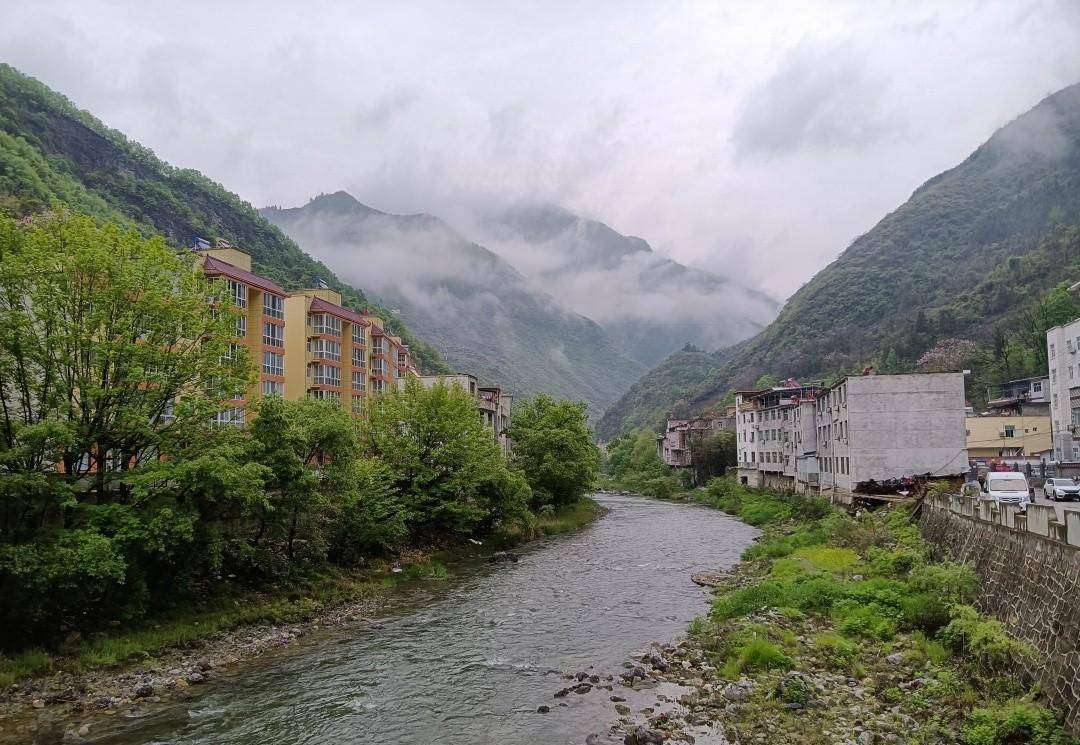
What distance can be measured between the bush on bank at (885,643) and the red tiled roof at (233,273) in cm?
3775

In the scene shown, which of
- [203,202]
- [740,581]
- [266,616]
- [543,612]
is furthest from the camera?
[203,202]

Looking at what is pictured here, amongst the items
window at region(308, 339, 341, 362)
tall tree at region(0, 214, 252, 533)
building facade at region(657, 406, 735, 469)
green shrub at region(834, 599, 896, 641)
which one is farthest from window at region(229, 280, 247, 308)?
building facade at region(657, 406, 735, 469)

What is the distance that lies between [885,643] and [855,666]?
7.95 ft

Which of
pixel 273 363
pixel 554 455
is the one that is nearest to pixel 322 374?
pixel 273 363

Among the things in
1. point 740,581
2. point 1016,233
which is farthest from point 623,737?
point 1016,233

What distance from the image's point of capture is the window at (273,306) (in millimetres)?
53156

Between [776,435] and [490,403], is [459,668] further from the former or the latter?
[490,403]

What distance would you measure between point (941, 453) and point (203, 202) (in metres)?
141

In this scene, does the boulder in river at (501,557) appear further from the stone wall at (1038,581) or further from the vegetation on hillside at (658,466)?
the vegetation on hillside at (658,466)

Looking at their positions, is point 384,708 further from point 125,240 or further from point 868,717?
point 125,240

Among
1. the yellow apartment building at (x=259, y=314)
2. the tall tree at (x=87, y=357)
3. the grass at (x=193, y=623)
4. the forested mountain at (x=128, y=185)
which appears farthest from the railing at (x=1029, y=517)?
the forested mountain at (x=128, y=185)

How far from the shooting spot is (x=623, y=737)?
17.0 m

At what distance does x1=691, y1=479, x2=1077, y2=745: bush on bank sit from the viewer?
1559 centimetres

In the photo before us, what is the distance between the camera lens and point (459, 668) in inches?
886
